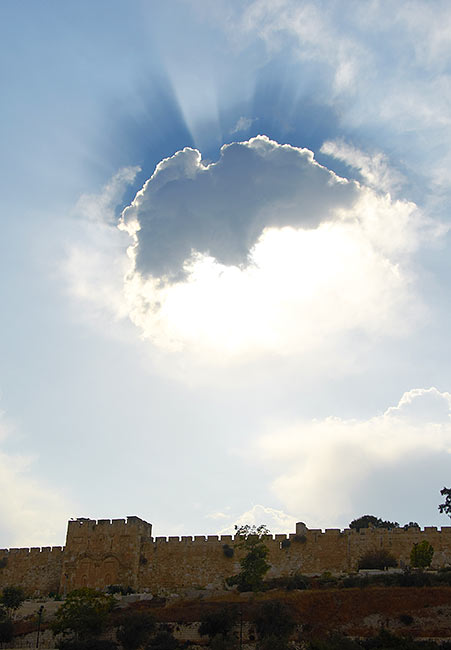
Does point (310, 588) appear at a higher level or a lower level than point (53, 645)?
higher

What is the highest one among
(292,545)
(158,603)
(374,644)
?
Result: (292,545)

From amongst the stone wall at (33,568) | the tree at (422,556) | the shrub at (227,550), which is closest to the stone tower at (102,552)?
the stone wall at (33,568)

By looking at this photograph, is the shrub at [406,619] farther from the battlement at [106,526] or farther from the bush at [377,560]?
the battlement at [106,526]

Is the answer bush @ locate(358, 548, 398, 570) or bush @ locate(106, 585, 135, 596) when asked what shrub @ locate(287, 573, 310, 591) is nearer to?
bush @ locate(358, 548, 398, 570)

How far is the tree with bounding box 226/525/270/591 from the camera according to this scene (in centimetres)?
3653

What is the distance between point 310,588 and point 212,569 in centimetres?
887

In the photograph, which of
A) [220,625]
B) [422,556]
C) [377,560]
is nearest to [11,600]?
[220,625]

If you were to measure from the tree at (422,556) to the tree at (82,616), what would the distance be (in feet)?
57.0

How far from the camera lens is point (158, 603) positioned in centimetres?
3584

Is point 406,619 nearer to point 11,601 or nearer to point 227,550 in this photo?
point 227,550

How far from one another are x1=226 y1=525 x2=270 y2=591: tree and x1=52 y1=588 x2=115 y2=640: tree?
7.77 metres

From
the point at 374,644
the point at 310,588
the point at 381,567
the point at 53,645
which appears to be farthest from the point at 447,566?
the point at 53,645

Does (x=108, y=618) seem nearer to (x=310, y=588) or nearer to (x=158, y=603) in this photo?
(x=158, y=603)

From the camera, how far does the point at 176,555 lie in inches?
1726
